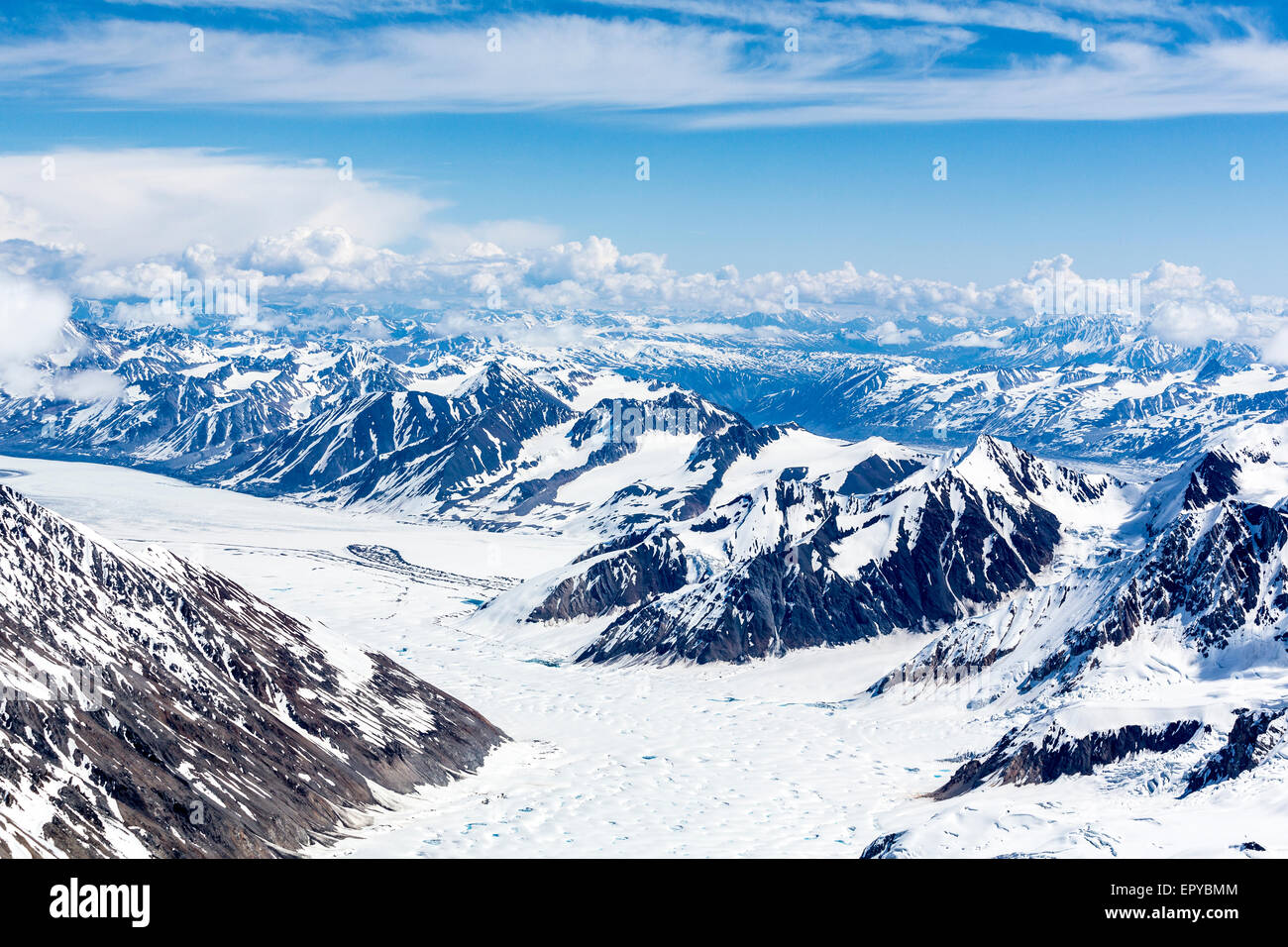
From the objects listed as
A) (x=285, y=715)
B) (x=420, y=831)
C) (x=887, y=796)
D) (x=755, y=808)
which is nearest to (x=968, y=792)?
(x=887, y=796)

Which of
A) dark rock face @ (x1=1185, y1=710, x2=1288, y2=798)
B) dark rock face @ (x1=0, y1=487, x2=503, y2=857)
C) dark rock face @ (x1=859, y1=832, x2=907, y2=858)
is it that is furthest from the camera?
dark rock face @ (x1=1185, y1=710, x2=1288, y2=798)

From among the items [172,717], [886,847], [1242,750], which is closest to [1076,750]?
[1242,750]

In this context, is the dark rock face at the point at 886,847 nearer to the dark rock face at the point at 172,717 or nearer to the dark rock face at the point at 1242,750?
the dark rock face at the point at 1242,750

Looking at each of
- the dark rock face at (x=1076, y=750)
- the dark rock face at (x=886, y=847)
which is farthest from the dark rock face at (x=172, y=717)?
the dark rock face at (x=1076, y=750)

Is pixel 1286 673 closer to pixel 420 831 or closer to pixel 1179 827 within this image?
pixel 1179 827
